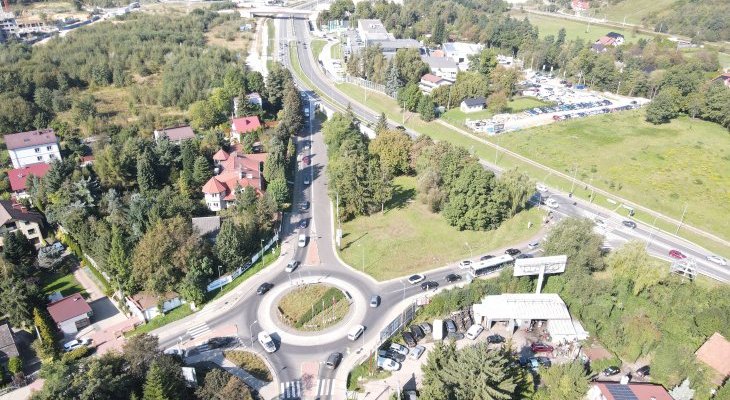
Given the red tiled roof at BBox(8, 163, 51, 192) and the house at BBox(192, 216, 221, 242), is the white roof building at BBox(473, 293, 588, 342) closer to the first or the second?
the house at BBox(192, 216, 221, 242)

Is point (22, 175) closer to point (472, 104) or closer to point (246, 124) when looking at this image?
point (246, 124)

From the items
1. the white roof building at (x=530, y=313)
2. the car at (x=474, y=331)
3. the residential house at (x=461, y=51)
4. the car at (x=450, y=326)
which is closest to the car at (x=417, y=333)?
the car at (x=450, y=326)

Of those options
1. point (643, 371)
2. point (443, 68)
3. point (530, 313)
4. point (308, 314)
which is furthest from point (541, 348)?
point (443, 68)

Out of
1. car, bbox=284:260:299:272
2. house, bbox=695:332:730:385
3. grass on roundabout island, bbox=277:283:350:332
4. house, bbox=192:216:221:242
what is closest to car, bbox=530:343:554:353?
house, bbox=695:332:730:385

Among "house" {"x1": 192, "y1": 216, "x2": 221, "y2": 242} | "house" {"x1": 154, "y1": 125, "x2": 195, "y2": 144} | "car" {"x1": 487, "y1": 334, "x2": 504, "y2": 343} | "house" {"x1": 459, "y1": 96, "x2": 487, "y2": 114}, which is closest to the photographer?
"car" {"x1": 487, "y1": 334, "x2": 504, "y2": 343}

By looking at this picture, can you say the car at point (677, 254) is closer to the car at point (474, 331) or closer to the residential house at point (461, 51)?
the car at point (474, 331)

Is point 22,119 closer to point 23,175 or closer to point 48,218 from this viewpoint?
point 23,175

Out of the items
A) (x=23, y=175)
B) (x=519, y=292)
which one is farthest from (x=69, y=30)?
(x=519, y=292)
